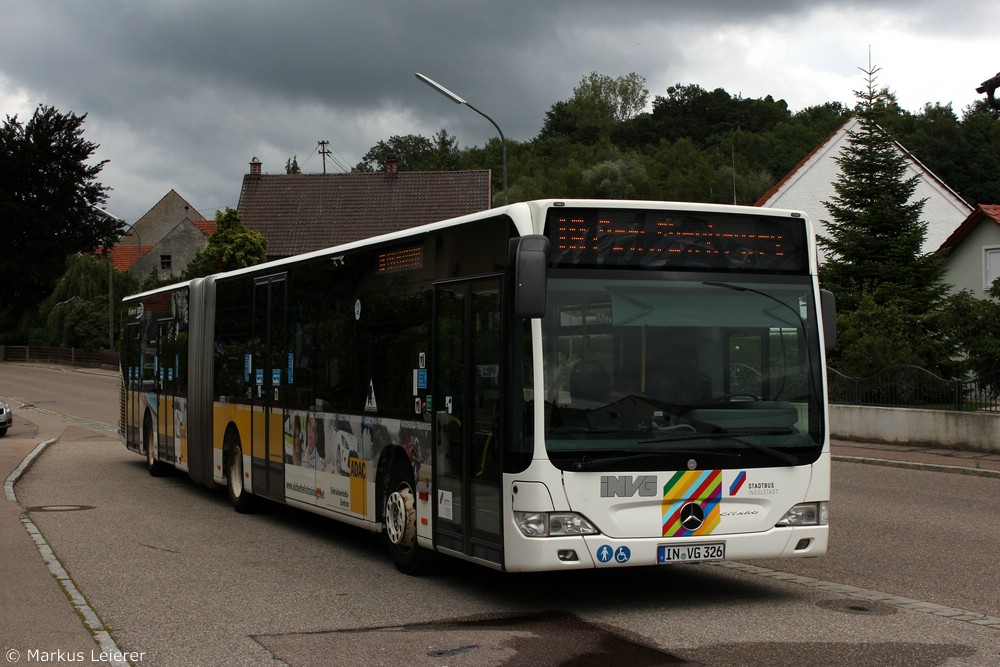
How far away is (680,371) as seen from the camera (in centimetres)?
833

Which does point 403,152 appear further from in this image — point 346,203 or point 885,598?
point 885,598

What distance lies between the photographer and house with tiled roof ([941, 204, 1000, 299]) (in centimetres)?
4022

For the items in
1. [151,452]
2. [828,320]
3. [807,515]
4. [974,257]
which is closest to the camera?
[807,515]

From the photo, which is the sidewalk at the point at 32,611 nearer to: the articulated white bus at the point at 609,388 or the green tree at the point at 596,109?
the articulated white bus at the point at 609,388

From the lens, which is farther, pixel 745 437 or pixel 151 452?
pixel 151 452

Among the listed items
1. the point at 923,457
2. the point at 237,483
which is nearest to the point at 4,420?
the point at 237,483

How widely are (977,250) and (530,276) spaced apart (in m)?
37.1

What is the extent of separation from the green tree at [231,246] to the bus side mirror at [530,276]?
138 ft

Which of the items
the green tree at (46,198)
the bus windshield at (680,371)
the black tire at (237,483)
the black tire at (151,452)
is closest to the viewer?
the bus windshield at (680,371)

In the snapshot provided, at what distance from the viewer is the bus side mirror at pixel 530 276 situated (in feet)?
25.1

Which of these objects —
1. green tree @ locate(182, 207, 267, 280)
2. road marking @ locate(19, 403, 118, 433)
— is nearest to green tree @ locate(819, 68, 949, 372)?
road marking @ locate(19, 403, 118, 433)

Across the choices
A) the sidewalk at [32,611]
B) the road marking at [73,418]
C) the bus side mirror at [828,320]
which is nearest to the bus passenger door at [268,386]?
the sidewalk at [32,611]

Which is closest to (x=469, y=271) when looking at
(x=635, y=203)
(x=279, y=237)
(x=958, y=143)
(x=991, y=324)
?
(x=635, y=203)

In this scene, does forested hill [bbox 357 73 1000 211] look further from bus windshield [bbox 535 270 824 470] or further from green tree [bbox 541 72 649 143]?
bus windshield [bbox 535 270 824 470]
